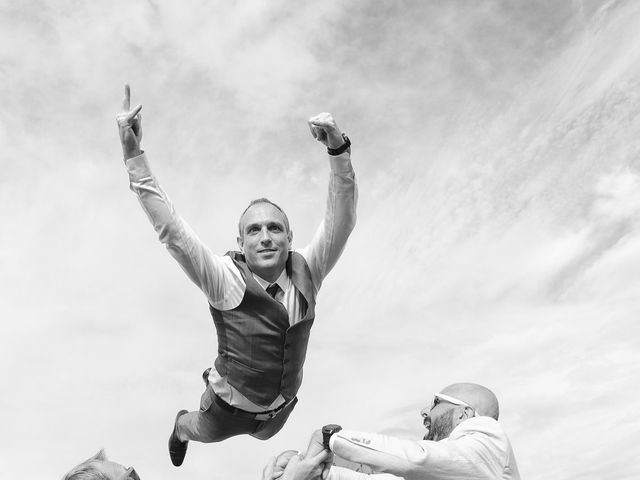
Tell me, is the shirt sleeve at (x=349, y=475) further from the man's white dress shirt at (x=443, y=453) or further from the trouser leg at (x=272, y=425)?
the man's white dress shirt at (x=443, y=453)

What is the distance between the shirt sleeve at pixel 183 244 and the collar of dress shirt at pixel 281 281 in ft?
0.59

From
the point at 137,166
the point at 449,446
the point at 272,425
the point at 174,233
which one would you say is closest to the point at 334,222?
the point at 174,233

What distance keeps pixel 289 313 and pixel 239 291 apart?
0.39 meters

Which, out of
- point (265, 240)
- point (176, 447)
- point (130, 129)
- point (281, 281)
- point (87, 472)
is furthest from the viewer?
point (176, 447)

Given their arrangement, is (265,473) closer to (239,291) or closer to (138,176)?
(239,291)

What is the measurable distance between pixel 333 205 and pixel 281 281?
2.21 feet

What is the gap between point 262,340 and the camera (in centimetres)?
496

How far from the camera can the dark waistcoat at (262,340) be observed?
4.95 metres

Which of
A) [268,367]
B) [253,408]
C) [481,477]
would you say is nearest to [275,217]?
[268,367]

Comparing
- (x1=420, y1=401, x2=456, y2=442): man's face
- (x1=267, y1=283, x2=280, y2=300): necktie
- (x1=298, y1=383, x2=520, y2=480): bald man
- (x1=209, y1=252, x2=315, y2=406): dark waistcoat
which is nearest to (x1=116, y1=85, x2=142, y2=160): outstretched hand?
(x1=209, y1=252, x2=315, y2=406): dark waistcoat

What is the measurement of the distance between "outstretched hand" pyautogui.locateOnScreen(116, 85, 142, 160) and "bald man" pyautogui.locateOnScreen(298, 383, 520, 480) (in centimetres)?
235

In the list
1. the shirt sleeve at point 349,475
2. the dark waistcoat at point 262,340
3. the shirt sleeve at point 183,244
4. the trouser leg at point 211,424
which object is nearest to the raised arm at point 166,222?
the shirt sleeve at point 183,244

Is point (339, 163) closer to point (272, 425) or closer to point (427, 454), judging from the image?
point (272, 425)

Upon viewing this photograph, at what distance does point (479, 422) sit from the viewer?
4.04 m
